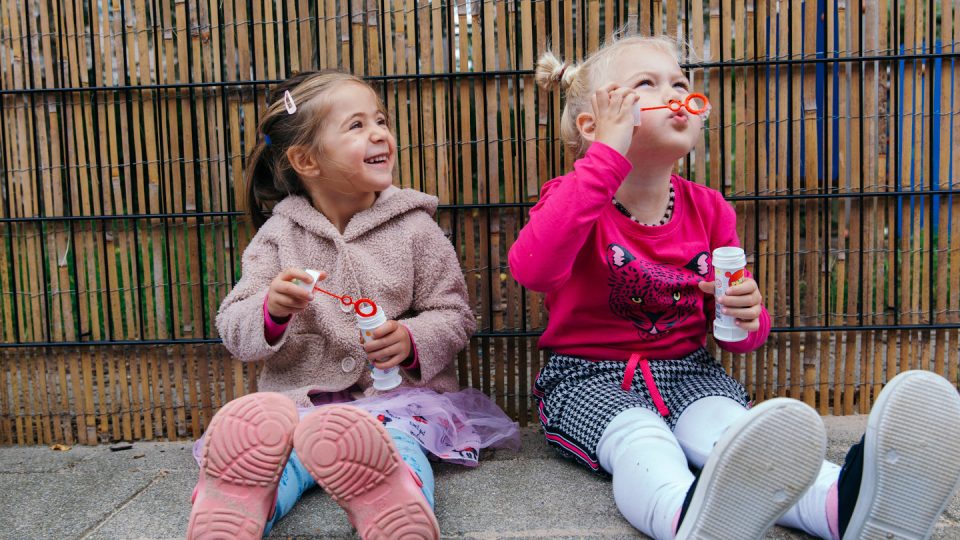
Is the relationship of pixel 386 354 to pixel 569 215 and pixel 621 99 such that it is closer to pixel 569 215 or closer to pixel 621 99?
pixel 569 215

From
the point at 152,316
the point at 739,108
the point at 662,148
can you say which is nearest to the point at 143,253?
the point at 152,316

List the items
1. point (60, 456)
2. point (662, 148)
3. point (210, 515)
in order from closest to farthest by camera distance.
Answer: point (210, 515), point (662, 148), point (60, 456)

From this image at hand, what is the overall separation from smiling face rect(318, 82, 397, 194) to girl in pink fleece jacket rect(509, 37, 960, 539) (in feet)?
1.53

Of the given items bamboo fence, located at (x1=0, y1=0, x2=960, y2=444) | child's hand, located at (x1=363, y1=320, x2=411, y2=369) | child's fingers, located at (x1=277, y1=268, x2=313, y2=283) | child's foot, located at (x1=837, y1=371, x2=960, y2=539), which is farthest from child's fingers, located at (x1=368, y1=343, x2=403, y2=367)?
child's foot, located at (x1=837, y1=371, x2=960, y2=539)

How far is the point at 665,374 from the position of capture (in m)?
2.04

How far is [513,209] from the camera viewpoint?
245 cm

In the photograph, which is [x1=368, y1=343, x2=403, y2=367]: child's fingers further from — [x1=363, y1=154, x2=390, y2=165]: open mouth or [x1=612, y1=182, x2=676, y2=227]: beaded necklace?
[x1=612, y1=182, x2=676, y2=227]: beaded necklace

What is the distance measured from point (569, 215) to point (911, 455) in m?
0.84

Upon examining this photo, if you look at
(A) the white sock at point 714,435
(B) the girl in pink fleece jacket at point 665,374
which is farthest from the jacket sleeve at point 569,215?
(A) the white sock at point 714,435

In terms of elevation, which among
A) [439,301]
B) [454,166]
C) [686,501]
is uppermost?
[454,166]

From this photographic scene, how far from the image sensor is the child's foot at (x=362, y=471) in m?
1.39

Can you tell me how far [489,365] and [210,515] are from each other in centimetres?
121

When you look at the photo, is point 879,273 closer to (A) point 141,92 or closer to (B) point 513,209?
(B) point 513,209

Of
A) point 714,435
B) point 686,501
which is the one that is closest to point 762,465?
point 686,501
